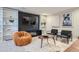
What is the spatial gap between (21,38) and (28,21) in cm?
41

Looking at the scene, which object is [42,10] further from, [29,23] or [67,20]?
[67,20]

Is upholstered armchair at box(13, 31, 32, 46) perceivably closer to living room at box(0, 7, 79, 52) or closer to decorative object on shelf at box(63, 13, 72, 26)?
living room at box(0, 7, 79, 52)

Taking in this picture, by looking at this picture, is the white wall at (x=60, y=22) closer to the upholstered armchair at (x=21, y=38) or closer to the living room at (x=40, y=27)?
the living room at (x=40, y=27)

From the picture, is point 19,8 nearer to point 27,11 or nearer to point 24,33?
point 27,11

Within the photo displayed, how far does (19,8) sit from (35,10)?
0.33 meters

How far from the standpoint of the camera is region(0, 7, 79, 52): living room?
2.05 m

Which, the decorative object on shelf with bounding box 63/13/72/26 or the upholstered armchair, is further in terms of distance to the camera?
the decorative object on shelf with bounding box 63/13/72/26

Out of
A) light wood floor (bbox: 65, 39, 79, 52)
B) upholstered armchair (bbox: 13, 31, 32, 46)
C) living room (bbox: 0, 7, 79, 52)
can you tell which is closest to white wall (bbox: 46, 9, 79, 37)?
living room (bbox: 0, 7, 79, 52)

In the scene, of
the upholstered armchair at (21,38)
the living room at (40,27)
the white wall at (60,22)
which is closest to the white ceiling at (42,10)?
the living room at (40,27)

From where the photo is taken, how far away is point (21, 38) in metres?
2.06

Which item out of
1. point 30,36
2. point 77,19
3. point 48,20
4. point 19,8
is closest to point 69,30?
point 77,19

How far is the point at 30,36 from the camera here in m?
2.13

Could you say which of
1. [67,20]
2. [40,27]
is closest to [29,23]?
[40,27]
